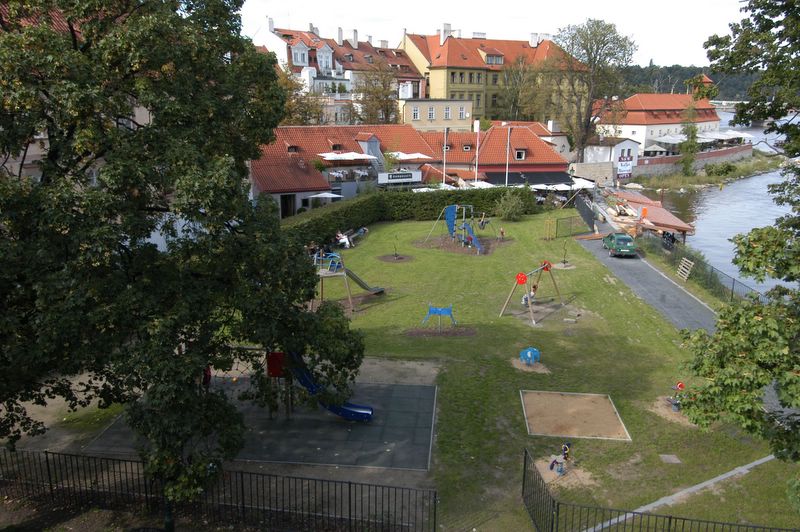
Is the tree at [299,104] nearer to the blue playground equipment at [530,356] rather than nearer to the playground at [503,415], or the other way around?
the playground at [503,415]

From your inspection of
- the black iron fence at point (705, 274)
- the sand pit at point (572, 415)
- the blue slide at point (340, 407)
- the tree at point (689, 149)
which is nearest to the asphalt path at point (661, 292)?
the black iron fence at point (705, 274)

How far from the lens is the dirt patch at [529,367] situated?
65.8 feet

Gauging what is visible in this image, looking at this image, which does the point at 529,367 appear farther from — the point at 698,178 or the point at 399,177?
the point at 698,178

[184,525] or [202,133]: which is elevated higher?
[202,133]

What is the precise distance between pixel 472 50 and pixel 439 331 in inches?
2783

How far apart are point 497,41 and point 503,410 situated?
275 feet

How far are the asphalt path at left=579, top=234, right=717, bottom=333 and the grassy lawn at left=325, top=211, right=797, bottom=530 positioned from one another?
0.64 metres

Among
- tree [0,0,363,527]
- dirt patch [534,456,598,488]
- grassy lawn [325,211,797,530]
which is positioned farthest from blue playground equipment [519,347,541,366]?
tree [0,0,363,527]

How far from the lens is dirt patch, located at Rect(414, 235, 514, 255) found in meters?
36.4

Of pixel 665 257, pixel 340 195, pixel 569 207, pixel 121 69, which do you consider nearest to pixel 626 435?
pixel 121 69

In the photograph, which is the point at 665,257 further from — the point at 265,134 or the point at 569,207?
the point at 265,134

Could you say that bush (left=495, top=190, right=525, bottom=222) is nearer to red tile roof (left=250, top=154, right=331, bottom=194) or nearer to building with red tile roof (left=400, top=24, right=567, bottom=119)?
red tile roof (left=250, top=154, right=331, bottom=194)

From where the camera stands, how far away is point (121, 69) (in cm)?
1107

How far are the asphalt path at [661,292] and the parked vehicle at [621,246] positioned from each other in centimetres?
28
